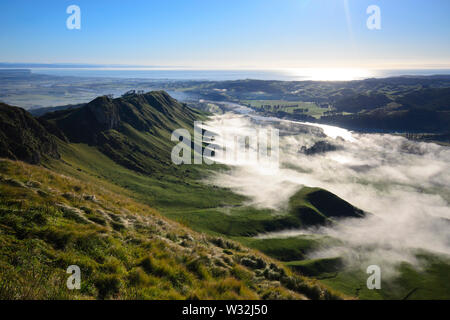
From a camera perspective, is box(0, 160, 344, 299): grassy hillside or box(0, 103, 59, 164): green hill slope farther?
box(0, 103, 59, 164): green hill slope

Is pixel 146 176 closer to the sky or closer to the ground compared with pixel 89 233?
closer to the ground

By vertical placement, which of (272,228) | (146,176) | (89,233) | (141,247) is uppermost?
(89,233)

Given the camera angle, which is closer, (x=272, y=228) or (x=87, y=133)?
(x=272, y=228)

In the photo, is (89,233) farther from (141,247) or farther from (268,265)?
(268,265)

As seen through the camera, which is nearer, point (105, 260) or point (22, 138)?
point (105, 260)

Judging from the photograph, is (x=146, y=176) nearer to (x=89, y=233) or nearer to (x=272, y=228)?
(x=272, y=228)

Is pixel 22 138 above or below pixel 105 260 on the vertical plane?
above

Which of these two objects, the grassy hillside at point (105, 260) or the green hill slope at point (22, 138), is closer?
the grassy hillside at point (105, 260)
